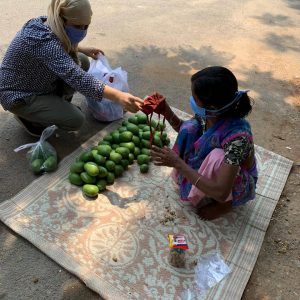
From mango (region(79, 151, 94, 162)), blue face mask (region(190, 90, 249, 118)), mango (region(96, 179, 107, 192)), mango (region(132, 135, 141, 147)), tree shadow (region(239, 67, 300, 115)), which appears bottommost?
tree shadow (region(239, 67, 300, 115))

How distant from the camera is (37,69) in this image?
129 inches

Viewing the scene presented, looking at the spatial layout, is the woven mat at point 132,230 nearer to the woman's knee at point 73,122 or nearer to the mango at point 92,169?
the mango at point 92,169

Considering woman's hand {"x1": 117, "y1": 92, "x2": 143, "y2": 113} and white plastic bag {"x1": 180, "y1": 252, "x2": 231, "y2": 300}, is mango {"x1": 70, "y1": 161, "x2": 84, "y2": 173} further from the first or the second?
white plastic bag {"x1": 180, "y1": 252, "x2": 231, "y2": 300}

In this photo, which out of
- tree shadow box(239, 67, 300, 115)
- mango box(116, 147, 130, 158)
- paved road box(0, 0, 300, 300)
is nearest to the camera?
paved road box(0, 0, 300, 300)

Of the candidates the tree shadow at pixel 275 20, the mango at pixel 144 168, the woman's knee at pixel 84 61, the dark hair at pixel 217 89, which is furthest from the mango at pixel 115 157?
the tree shadow at pixel 275 20

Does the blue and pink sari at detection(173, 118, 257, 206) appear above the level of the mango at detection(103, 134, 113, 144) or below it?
above

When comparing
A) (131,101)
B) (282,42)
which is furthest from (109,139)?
(282,42)

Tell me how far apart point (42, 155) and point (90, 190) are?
65cm

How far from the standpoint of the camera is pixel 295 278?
2717 mm

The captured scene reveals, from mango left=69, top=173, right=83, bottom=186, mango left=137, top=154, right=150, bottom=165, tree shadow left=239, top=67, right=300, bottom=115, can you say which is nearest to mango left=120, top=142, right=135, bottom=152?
mango left=137, top=154, right=150, bottom=165

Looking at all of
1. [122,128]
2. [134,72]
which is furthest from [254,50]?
[122,128]

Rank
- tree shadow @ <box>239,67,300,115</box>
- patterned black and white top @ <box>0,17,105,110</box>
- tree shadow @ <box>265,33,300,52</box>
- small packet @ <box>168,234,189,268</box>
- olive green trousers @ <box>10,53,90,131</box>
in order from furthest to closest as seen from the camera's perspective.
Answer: tree shadow @ <box>265,33,300,52</box> < tree shadow @ <box>239,67,300,115</box> < olive green trousers @ <box>10,53,90,131</box> < patterned black and white top @ <box>0,17,105,110</box> < small packet @ <box>168,234,189,268</box>

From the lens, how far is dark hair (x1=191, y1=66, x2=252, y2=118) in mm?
2414

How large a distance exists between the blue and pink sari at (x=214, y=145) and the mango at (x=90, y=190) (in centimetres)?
73
